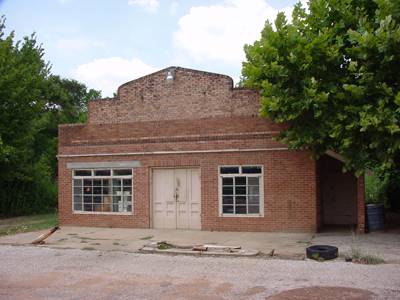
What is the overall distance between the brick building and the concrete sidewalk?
83cm

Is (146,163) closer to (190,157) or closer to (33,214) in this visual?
(190,157)

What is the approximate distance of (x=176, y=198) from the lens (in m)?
18.1

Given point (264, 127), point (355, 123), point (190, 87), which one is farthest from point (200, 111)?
point (355, 123)

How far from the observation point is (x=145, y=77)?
61.8ft

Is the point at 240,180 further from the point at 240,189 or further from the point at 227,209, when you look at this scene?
the point at 227,209

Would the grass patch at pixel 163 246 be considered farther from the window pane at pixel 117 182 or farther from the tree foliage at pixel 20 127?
the tree foliage at pixel 20 127

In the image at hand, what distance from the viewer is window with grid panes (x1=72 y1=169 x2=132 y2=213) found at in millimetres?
18797

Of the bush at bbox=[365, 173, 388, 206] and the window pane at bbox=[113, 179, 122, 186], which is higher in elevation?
the window pane at bbox=[113, 179, 122, 186]

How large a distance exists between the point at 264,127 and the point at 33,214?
15.5 meters

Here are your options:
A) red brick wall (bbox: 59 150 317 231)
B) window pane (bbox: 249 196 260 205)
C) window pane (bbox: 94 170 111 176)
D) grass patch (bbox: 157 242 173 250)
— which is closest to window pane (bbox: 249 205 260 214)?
window pane (bbox: 249 196 260 205)

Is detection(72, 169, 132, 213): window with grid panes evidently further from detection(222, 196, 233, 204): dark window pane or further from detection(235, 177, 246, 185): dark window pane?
detection(235, 177, 246, 185): dark window pane

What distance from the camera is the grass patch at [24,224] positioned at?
19.7 metres

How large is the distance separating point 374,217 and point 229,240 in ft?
16.9

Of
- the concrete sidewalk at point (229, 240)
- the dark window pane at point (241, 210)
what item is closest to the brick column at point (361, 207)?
the concrete sidewalk at point (229, 240)
